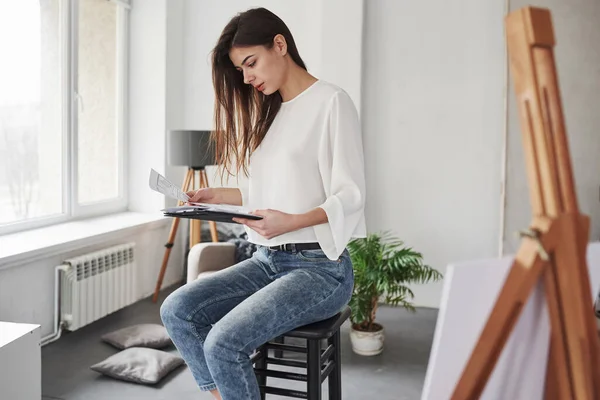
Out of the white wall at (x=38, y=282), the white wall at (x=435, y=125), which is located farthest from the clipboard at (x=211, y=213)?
the white wall at (x=435, y=125)

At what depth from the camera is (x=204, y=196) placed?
81.7 inches

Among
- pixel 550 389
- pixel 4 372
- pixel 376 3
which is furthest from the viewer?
pixel 376 3

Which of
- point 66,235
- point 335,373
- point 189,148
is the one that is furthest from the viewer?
point 189,148

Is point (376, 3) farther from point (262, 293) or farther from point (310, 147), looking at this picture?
point (262, 293)

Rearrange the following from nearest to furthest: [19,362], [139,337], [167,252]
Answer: [19,362] < [139,337] < [167,252]

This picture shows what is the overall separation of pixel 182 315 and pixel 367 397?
4.07 feet

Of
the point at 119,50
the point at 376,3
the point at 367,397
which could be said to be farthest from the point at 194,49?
the point at 367,397

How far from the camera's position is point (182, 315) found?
5.70 feet

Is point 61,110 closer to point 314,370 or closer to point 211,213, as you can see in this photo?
point 211,213

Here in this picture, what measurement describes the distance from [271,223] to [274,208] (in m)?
0.17

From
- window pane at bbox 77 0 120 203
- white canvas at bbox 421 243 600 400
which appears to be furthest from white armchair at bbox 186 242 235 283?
white canvas at bbox 421 243 600 400

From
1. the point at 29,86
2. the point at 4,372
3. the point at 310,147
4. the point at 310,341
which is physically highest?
the point at 29,86

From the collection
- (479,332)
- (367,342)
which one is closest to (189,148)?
(367,342)

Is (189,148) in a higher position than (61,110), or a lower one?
lower
